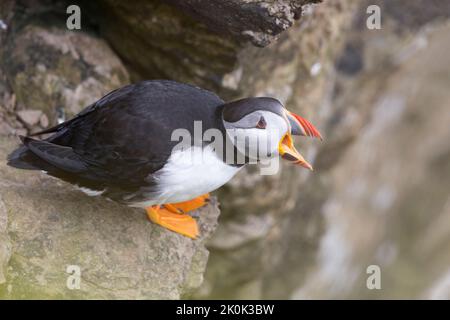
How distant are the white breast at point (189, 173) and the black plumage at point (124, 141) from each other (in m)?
0.05

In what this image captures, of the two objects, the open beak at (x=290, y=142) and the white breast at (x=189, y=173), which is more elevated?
the open beak at (x=290, y=142)

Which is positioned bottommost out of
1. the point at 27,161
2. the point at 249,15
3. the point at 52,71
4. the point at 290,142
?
the point at 27,161

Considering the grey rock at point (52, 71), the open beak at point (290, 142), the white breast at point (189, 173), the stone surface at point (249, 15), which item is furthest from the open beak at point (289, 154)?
the grey rock at point (52, 71)

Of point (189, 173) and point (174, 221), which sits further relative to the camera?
point (174, 221)

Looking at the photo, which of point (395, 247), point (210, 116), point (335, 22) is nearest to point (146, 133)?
point (210, 116)

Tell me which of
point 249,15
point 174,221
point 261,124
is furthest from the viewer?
point 174,221

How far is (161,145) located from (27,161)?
72 cm

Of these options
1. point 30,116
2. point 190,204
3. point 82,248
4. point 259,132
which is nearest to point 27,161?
point 82,248

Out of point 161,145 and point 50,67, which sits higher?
point 50,67

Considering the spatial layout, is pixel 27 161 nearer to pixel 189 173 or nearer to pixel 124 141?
pixel 124 141

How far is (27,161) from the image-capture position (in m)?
3.21

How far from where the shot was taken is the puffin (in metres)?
3.06

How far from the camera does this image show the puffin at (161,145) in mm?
3057

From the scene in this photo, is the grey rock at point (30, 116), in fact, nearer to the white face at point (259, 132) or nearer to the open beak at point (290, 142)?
the white face at point (259, 132)
